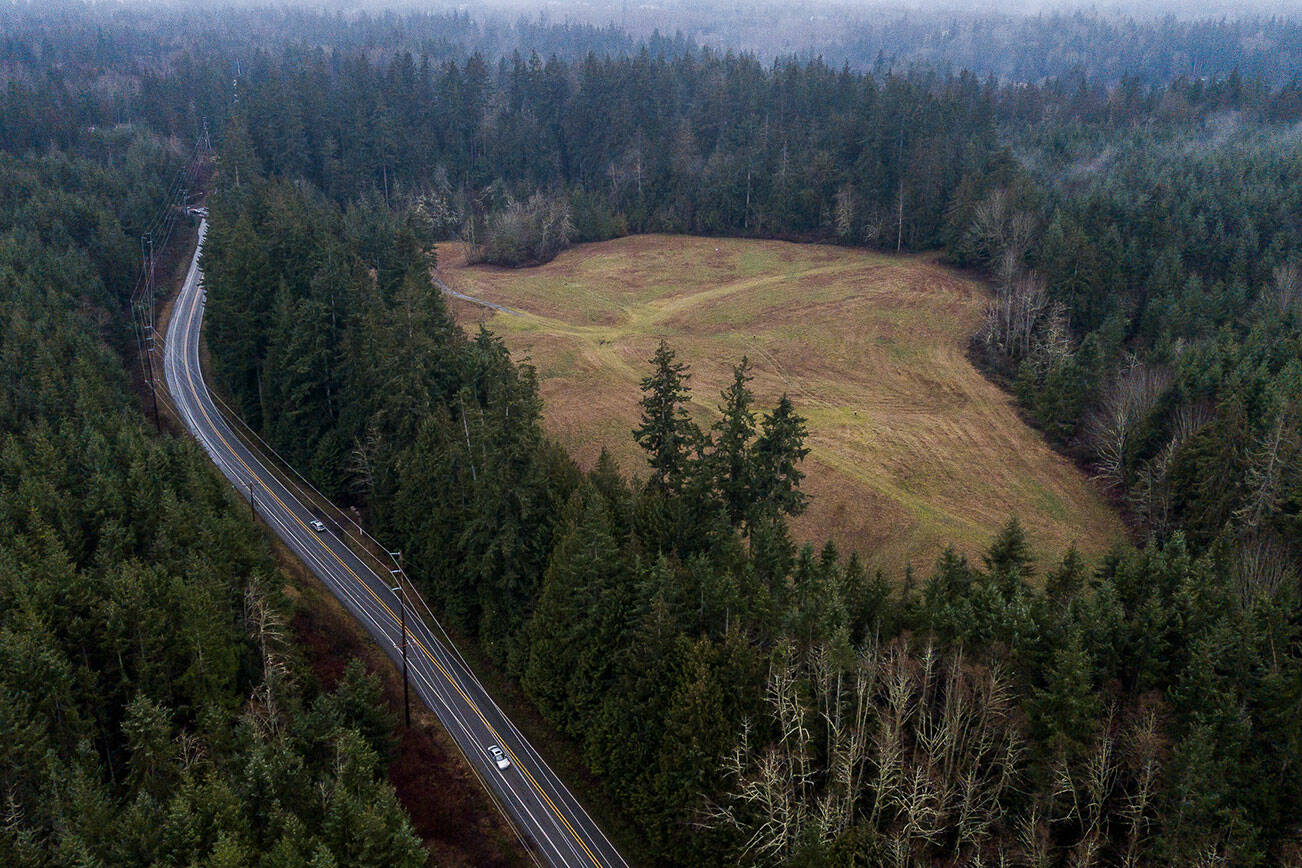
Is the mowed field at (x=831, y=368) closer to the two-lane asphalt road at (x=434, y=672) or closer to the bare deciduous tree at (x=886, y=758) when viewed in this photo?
the two-lane asphalt road at (x=434, y=672)

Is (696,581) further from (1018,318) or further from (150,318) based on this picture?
(150,318)

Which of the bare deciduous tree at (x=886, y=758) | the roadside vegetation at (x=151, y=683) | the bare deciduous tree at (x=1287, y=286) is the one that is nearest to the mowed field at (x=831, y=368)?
the bare deciduous tree at (x=886, y=758)

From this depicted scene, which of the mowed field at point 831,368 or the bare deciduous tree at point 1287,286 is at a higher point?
the bare deciduous tree at point 1287,286

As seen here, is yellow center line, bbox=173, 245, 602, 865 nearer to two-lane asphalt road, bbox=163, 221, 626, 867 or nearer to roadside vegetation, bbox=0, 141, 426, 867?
two-lane asphalt road, bbox=163, 221, 626, 867

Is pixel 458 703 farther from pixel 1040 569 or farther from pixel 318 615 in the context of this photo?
pixel 1040 569

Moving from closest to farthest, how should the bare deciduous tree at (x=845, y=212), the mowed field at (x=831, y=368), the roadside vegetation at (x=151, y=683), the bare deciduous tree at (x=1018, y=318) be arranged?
the roadside vegetation at (x=151, y=683), the mowed field at (x=831, y=368), the bare deciduous tree at (x=1018, y=318), the bare deciduous tree at (x=845, y=212)

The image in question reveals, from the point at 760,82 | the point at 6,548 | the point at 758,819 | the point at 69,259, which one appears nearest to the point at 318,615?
the point at 6,548

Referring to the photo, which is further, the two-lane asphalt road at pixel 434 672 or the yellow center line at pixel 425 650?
the yellow center line at pixel 425 650
